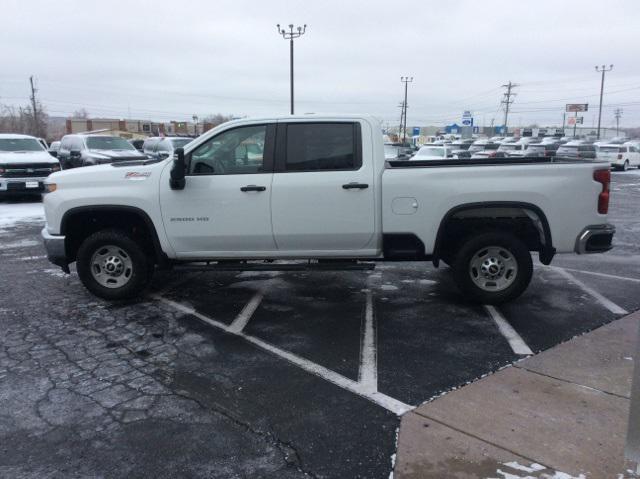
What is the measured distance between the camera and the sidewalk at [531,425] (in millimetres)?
3162

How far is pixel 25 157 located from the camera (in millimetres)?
15312

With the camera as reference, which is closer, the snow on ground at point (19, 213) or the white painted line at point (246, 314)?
the white painted line at point (246, 314)

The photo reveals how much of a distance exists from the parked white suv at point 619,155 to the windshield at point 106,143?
27.1m

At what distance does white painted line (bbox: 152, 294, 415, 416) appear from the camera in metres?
3.89

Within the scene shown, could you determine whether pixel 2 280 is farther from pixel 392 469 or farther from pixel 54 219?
pixel 392 469

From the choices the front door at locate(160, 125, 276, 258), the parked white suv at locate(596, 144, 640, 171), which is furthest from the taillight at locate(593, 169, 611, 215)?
the parked white suv at locate(596, 144, 640, 171)

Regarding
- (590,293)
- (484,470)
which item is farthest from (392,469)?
(590,293)

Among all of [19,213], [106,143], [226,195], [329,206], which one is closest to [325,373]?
[329,206]

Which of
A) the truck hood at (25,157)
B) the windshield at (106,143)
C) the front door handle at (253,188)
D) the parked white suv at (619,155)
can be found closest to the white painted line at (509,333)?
the front door handle at (253,188)

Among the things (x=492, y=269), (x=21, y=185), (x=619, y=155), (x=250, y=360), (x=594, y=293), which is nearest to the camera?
(x=250, y=360)

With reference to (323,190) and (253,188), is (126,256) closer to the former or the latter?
(253,188)

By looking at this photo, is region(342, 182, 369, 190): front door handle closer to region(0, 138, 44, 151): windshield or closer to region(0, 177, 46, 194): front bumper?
region(0, 177, 46, 194): front bumper

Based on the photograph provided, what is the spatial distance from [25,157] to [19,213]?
8.65 feet

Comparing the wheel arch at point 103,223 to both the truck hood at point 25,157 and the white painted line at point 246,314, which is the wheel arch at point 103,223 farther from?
the truck hood at point 25,157
